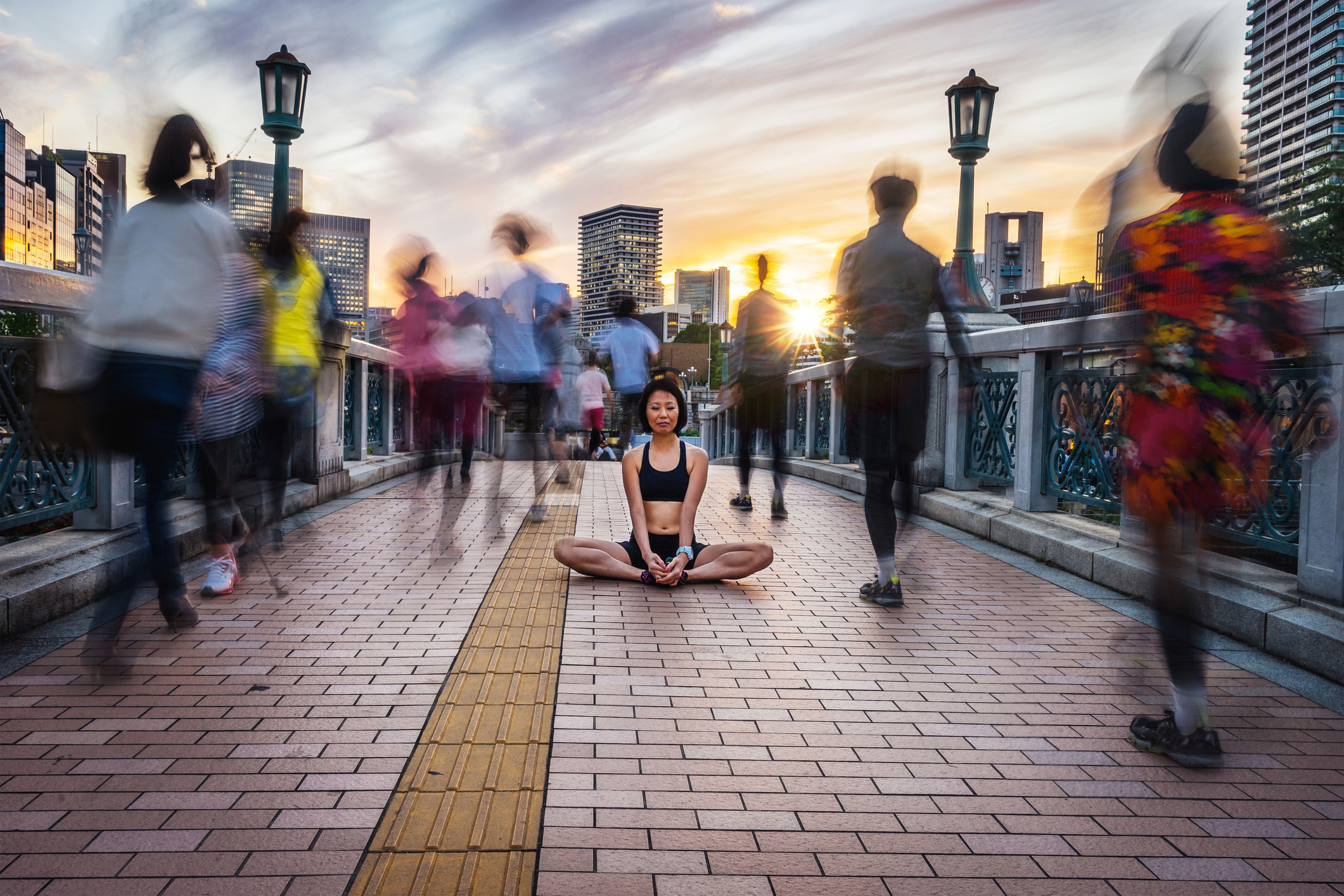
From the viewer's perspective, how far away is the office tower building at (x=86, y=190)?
126m

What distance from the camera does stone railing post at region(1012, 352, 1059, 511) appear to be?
7.09m

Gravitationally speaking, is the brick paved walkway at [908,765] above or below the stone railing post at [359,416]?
below

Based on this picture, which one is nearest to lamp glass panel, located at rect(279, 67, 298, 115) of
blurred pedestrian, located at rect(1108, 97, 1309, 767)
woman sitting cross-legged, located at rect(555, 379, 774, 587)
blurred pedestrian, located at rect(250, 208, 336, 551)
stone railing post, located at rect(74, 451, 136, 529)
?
blurred pedestrian, located at rect(250, 208, 336, 551)

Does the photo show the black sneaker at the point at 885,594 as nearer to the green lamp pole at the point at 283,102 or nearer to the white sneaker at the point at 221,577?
the white sneaker at the point at 221,577

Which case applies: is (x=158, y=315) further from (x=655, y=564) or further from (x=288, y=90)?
(x=288, y=90)

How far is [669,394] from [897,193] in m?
1.78

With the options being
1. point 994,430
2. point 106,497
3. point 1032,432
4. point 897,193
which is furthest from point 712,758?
point 994,430

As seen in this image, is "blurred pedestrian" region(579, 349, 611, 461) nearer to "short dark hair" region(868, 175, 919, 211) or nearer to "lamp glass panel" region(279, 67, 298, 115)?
"lamp glass panel" region(279, 67, 298, 115)

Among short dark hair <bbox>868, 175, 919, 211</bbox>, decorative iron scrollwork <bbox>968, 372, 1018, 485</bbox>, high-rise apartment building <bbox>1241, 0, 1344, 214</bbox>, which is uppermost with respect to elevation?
high-rise apartment building <bbox>1241, 0, 1344, 214</bbox>

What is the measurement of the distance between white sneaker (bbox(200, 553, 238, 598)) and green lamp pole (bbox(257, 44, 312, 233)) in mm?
6578

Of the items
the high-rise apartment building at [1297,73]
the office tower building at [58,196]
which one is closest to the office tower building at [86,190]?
the office tower building at [58,196]

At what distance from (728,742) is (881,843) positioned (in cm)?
77

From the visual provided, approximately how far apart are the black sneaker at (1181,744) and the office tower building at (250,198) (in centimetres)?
413

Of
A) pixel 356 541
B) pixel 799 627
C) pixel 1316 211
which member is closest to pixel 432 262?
pixel 356 541
